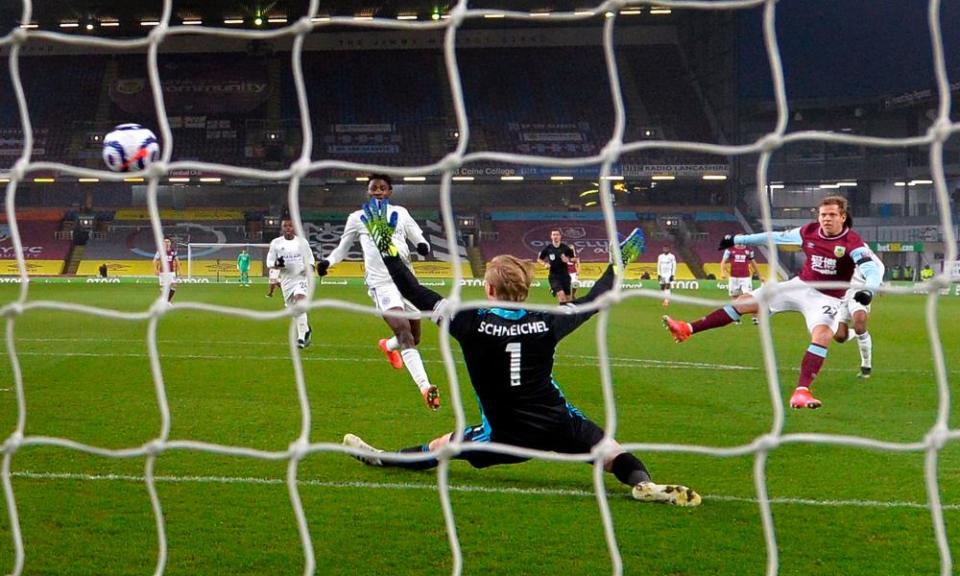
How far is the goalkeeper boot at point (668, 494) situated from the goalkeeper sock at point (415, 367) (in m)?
2.95

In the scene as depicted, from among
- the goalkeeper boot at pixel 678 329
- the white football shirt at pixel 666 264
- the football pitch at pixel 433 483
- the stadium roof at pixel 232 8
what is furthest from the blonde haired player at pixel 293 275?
the stadium roof at pixel 232 8

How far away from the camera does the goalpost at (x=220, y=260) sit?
119 ft

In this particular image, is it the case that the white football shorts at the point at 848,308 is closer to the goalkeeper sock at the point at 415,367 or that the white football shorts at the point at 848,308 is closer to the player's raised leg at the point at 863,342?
the player's raised leg at the point at 863,342

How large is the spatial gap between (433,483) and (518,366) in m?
1.04

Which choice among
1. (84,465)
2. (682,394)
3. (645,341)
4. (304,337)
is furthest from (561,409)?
(645,341)

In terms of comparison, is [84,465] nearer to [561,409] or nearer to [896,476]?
[561,409]

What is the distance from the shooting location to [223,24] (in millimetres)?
43031

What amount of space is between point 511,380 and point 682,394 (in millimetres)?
4500

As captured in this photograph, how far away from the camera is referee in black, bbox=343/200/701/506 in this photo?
4.68 m

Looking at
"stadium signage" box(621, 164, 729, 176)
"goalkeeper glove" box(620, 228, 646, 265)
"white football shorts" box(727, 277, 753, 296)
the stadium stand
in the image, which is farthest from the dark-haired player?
"stadium signage" box(621, 164, 729, 176)

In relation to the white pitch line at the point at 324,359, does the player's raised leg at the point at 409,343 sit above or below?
above

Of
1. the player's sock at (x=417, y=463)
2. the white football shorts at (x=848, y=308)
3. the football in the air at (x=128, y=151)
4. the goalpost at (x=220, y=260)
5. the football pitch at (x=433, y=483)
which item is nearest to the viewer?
the football pitch at (x=433, y=483)

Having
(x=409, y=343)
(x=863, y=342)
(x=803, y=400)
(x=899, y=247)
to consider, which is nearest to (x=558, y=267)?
(x=863, y=342)

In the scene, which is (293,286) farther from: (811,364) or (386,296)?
(811,364)
